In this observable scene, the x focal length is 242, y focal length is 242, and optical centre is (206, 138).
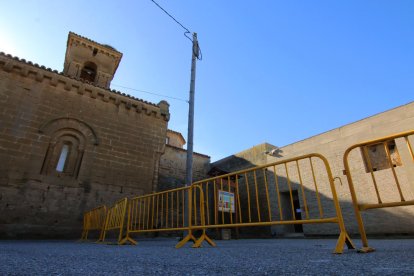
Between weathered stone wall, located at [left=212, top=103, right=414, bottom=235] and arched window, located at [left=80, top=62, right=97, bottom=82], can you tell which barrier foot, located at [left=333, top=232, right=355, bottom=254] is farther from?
arched window, located at [left=80, top=62, right=97, bottom=82]

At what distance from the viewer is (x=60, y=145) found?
10.7m

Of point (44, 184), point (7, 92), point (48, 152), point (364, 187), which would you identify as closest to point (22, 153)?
point (48, 152)

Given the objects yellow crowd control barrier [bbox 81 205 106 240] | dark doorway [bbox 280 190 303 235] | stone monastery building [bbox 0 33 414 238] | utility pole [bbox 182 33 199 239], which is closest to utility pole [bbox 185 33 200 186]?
utility pole [bbox 182 33 199 239]

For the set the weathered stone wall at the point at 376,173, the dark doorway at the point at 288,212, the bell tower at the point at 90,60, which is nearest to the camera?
the weathered stone wall at the point at 376,173

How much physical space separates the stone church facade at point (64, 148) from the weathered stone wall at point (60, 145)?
0.03 m

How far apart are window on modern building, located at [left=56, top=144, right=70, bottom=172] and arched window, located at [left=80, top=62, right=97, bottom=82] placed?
25.2ft

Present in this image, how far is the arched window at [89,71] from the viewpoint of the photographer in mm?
16859

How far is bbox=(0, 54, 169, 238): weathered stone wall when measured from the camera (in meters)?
9.22

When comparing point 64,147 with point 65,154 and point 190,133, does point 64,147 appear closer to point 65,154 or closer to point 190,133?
point 65,154

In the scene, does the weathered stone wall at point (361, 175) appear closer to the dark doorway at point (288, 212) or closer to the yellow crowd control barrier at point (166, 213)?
the dark doorway at point (288, 212)

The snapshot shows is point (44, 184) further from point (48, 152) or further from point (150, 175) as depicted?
point (150, 175)

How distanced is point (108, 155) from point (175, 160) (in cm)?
531

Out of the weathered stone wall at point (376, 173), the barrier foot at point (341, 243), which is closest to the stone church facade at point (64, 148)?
the weathered stone wall at point (376, 173)

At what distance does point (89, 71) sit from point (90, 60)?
76 centimetres
